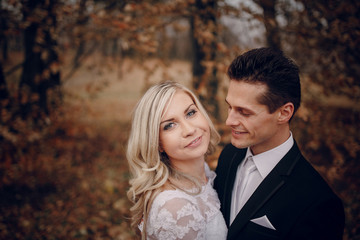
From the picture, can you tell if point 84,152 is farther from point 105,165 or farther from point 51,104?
point 51,104

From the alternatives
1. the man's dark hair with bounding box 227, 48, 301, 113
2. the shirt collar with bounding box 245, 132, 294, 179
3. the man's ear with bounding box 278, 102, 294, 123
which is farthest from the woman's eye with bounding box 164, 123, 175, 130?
the man's ear with bounding box 278, 102, 294, 123

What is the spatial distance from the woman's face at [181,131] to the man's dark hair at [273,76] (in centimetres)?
61

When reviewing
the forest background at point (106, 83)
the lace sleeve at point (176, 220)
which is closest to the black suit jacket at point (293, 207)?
the lace sleeve at point (176, 220)

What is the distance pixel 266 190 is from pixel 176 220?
83 centimetres

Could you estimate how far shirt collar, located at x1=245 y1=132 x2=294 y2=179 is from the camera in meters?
2.16

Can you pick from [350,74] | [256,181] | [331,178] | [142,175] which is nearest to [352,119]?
[350,74]

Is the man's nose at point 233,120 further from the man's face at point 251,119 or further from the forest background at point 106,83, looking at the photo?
the forest background at point 106,83

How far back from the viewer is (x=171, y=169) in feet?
8.42

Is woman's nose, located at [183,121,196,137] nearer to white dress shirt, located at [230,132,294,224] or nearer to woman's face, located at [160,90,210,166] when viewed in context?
woman's face, located at [160,90,210,166]

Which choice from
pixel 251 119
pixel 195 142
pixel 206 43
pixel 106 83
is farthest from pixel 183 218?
pixel 106 83

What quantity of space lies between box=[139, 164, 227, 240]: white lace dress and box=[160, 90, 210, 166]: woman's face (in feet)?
1.32

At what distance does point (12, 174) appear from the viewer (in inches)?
215

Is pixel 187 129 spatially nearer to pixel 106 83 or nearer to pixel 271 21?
pixel 271 21

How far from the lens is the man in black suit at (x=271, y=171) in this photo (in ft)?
5.69
